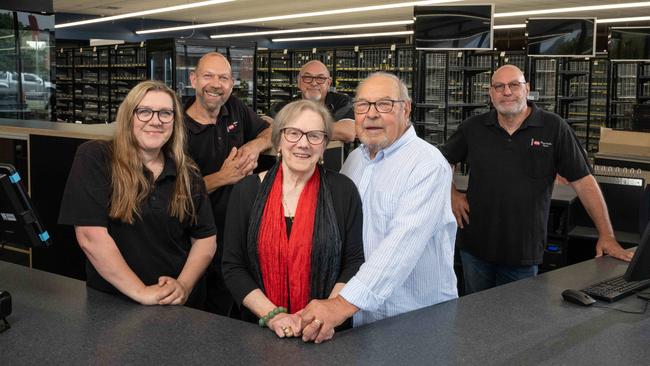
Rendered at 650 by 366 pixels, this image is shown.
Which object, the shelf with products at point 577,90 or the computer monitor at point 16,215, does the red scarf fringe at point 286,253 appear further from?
the shelf with products at point 577,90

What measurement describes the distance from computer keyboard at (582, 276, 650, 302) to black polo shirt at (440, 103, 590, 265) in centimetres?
84

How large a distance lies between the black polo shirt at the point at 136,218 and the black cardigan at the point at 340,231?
0.28 meters

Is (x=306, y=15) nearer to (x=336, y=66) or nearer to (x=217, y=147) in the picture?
(x=336, y=66)

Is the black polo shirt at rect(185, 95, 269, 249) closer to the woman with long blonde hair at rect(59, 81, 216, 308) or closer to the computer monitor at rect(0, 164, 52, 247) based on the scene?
the woman with long blonde hair at rect(59, 81, 216, 308)

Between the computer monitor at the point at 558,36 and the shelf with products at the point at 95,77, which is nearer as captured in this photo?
the computer monitor at the point at 558,36

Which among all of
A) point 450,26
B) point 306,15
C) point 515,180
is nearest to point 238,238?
point 515,180

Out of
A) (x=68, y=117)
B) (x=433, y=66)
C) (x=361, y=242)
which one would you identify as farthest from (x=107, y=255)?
(x=68, y=117)

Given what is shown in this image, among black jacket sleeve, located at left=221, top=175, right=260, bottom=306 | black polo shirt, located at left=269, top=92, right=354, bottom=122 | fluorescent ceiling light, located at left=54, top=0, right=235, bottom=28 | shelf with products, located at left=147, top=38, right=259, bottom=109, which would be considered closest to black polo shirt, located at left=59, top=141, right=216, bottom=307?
black jacket sleeve, located at left=221, top=175, right=260, bottom=306

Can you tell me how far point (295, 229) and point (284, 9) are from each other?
14.7 meters

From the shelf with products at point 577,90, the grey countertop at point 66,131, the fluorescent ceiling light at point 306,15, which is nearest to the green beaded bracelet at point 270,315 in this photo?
the grey countertop at point 66,131

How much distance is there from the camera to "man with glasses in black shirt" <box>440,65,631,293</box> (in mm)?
3439

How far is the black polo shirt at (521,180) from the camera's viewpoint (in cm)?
344

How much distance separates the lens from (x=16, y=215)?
2119 mm

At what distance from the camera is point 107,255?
7.59 ft
